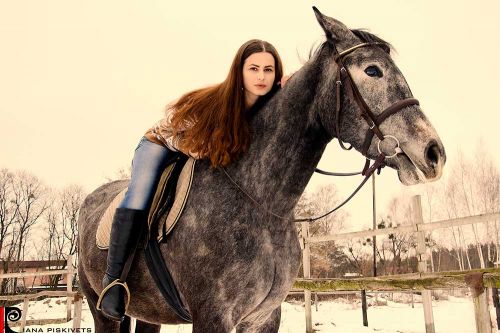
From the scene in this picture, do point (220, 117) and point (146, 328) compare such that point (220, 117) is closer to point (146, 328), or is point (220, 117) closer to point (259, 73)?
point (259, 73)

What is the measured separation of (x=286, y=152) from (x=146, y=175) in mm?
839

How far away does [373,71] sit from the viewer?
2189 millimetres

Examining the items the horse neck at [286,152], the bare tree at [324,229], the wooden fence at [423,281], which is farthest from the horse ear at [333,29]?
the bare tree at [324,229]

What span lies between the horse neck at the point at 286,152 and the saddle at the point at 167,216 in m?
0.31

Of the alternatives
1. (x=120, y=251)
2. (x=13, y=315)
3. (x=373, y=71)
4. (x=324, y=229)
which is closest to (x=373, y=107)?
(x=373, y=71)

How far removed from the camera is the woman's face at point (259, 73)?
2539 millimetres

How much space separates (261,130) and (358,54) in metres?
0.66

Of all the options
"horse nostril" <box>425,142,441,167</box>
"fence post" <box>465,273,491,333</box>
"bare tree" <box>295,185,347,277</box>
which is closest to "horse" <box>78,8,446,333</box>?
"horse nostril" <box>425,142,441,167</box>

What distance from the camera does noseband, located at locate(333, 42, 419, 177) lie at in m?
2.06

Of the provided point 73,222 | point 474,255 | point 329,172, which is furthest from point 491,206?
point 73,222

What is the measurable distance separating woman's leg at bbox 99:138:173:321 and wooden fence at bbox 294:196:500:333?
2990 millimetres

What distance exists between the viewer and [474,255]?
3612 centimetres

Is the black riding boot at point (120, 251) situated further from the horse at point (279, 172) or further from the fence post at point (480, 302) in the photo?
the fence post at point (480, 302)

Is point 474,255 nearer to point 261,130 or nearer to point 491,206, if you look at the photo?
point 491,206
